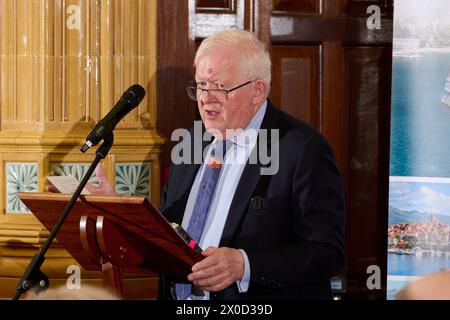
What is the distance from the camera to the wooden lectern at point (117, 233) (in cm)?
228

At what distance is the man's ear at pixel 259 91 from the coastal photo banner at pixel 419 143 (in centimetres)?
132

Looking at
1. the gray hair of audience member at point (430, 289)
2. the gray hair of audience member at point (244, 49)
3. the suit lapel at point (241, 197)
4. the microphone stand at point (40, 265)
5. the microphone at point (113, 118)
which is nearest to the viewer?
the gray hair of audience member at point (430, 289)

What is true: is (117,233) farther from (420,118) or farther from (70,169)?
(420,118)

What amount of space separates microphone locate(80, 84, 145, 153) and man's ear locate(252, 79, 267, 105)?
489 mm

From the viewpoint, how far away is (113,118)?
246 centimetres

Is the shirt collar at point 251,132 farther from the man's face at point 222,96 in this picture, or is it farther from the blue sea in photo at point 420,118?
the blue sea in photo at point 420,118

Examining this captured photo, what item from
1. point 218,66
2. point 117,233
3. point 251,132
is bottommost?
point 117,233

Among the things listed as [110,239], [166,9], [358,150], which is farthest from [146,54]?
[110,239]

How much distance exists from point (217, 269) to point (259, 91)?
0.72 meters

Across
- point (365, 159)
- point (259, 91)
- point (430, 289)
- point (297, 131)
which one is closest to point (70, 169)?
point (259, 91)

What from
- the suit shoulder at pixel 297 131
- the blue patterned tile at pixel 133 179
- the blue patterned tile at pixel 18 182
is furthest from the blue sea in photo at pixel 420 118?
the blue patterned tile at pixel 18 182

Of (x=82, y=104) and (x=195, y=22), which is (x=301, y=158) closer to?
(x=82, y=104)

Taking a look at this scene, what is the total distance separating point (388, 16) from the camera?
4465 millimetres

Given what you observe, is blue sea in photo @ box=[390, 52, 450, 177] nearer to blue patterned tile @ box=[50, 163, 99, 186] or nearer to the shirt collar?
the shirt collar
